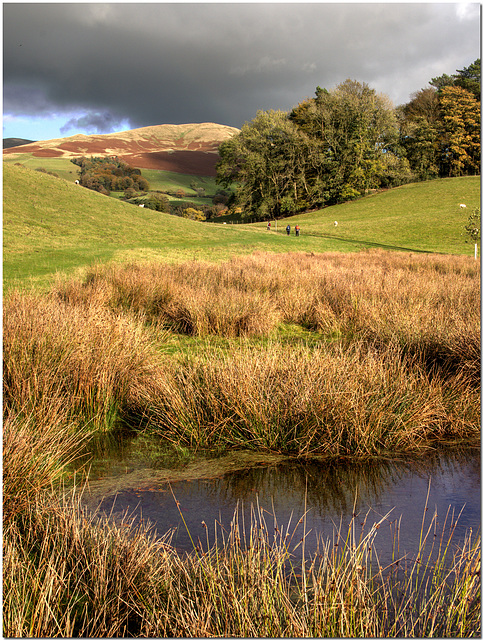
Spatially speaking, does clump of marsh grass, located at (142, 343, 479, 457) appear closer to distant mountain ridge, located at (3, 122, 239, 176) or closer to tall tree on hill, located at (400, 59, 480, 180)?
tall tree on hill, located at (400, 59, 480, 180)

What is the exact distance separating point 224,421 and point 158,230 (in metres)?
32.9

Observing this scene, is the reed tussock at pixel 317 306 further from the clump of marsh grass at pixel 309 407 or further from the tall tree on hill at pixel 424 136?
the tall tree on hill at pixel 424 136

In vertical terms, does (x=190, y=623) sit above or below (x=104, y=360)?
below

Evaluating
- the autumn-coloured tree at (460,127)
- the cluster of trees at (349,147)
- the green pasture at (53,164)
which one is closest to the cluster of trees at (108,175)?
the green pasture at (53,164)

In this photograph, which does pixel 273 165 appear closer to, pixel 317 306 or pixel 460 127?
pixel 460 127

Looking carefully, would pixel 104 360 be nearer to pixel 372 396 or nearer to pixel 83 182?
pixel 372 396

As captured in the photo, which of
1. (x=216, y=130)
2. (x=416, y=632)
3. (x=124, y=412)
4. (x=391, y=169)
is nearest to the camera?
(x=416, y=632)

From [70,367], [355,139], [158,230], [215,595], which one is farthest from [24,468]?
[355,139]

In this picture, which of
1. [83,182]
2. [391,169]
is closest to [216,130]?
[83,182]

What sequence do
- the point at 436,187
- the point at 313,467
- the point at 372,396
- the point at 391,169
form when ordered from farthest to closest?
the point at 391,169 < the point at 436,187 < the point at 372,396 < the point at 313,467

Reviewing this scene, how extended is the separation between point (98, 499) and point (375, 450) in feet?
8.45

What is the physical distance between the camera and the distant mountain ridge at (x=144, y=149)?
114 meters

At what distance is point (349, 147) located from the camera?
60875mm

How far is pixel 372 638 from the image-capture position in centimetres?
207
